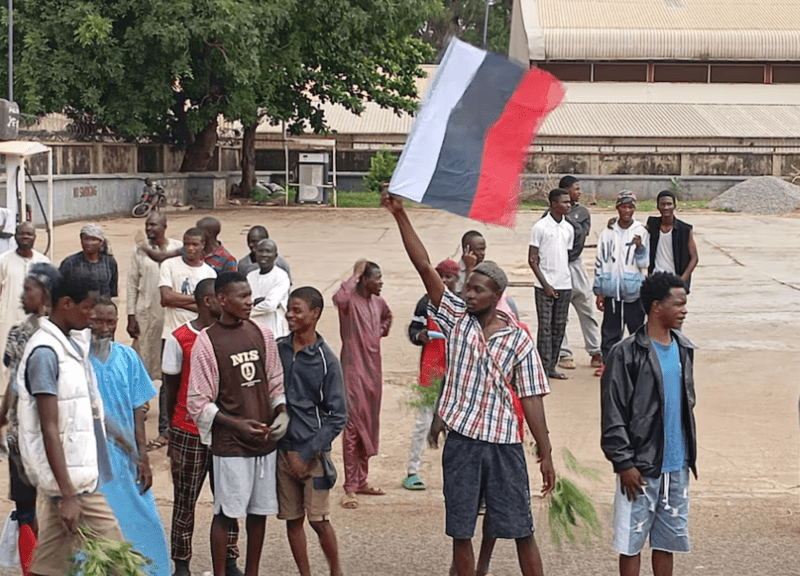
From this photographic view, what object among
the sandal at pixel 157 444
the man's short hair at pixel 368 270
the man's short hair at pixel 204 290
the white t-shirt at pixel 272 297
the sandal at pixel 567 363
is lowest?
the sandal at pixel 157 444

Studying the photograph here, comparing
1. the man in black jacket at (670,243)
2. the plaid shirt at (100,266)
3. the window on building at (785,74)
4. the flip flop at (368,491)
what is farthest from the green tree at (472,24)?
the flip flop at (368,491)

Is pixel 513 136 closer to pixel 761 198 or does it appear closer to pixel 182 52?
→ pixel 182 52

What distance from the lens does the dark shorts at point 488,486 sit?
5.32 m

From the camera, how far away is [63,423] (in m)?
4.45

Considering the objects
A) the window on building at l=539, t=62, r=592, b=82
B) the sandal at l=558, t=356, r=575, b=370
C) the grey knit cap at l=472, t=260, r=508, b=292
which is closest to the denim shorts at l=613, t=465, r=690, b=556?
the grey knit cap at l=472, t=260, r=508, b=292

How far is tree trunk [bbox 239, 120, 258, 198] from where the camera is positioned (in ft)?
108

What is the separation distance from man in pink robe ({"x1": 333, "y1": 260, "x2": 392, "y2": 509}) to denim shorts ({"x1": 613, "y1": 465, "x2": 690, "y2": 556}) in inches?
88.6

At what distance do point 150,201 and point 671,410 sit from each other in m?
23.7

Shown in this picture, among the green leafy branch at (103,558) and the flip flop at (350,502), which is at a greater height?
the green leafy branch at (103,558)

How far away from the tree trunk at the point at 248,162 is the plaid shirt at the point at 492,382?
91.3 ft

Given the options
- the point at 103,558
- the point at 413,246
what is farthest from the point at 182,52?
the point at 103,558

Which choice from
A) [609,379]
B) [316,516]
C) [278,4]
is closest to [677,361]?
[609,379]

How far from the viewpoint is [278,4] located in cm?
2652

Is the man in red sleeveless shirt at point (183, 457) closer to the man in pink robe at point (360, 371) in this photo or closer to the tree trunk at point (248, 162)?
the man in pink robe at point (360, 371)
